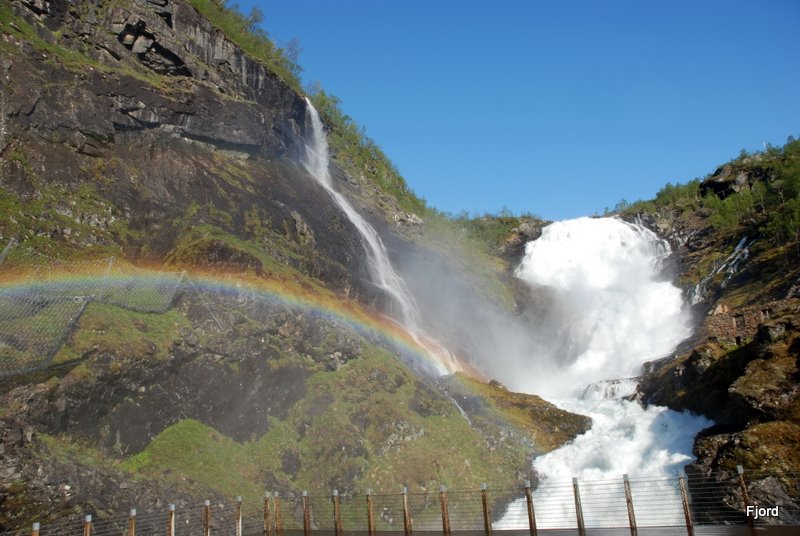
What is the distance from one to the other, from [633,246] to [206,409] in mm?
64650

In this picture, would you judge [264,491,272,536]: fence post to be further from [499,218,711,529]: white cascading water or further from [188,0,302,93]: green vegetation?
[188,0,302,93]: green vegetation

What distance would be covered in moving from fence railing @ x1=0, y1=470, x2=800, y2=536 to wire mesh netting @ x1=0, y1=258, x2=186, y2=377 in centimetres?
661

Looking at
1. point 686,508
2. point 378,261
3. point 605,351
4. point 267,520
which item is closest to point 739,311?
point 605,351

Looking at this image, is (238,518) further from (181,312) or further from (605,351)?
(605,351)

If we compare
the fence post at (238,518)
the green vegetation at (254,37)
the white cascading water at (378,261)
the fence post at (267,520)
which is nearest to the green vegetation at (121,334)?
the fence post at (238,518)

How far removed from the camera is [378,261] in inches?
2021

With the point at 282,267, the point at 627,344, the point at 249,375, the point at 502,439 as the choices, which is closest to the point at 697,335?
the point at 627,344

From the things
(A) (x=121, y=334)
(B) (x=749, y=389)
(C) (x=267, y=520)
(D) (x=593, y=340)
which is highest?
(D) (x=593, y=340)

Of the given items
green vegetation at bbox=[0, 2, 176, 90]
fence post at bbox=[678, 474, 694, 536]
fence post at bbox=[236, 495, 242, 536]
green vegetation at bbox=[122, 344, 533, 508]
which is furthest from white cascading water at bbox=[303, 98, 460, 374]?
fence post at bbox=[678, 474, 694, 536]

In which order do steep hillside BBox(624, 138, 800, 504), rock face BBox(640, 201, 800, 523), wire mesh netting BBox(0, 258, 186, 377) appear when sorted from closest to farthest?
rock face BBox(640, 201, 800, 523), wire mesh netting BBox(0, 258, 186, 377), steep hillside BBox(624, 138, 800, 504)

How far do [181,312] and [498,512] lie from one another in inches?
674

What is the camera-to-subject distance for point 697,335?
144 feet

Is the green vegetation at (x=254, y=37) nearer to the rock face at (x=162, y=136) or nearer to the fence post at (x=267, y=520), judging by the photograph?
the rock face at (x=162, y=136)

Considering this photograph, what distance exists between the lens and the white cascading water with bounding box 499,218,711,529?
28.7 metres
